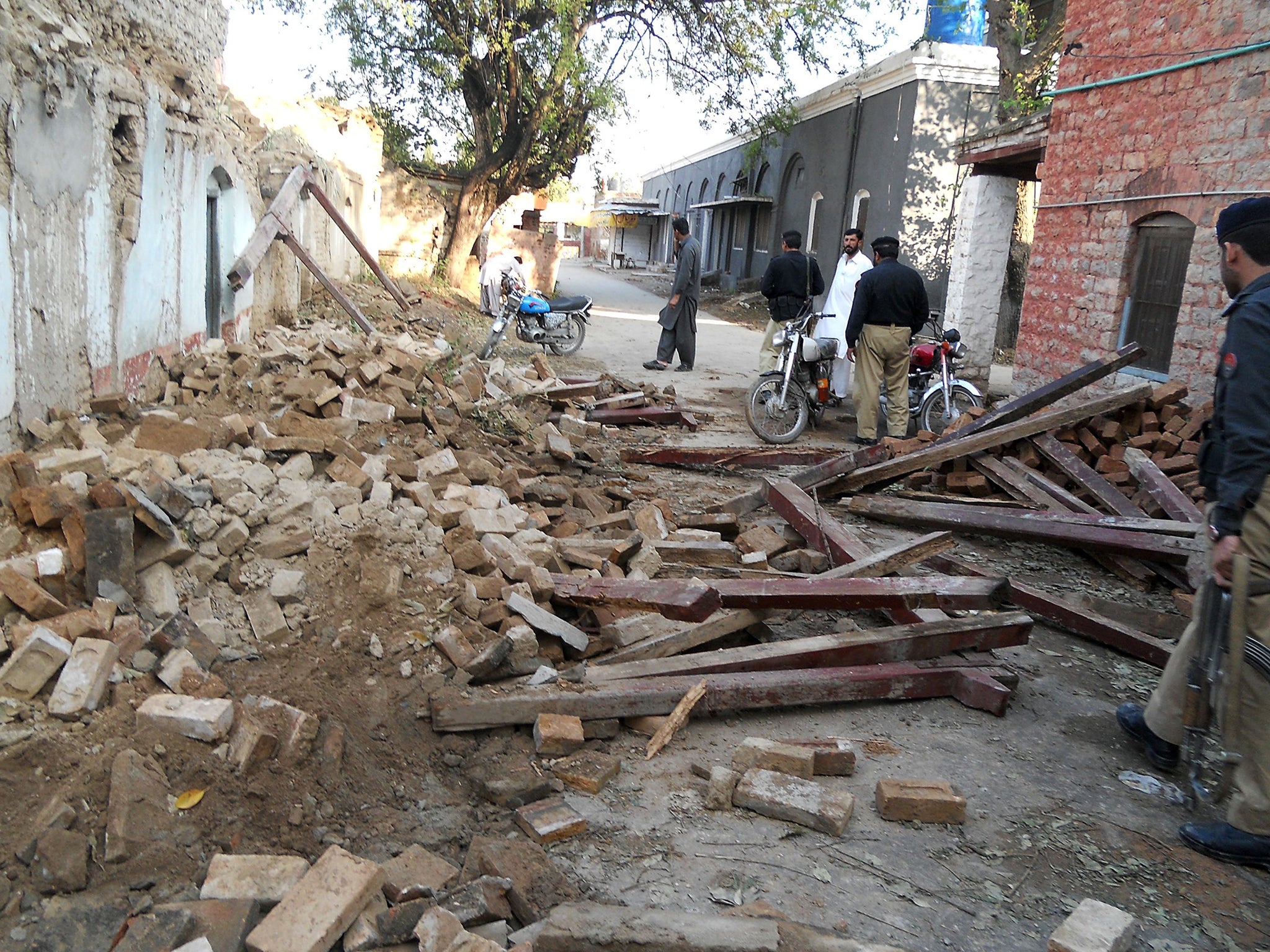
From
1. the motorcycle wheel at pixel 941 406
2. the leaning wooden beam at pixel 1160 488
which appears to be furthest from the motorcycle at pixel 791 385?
the leaning wooden beam at pixel 1160 488

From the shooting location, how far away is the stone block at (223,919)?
2.37m

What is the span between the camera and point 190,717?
308 centimetres

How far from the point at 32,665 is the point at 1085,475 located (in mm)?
6325

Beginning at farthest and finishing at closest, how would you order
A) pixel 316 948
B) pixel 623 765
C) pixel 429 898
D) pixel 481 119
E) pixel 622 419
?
1. pixel 481 119
2. pixel 622 419
3. pixel 623 765
4. pixel 429 898
5. pixel 316 948

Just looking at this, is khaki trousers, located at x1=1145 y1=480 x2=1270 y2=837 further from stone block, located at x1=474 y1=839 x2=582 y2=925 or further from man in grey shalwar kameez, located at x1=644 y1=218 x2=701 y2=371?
man in grey shalwar kameez, located at x1=644 y1=218 x2=701 y2=371

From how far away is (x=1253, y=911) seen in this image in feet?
8.82

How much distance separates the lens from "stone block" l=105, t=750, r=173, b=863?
266 cm

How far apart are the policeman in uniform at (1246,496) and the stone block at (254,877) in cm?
284

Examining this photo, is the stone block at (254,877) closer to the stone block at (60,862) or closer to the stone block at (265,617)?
the stone block at (60,862)

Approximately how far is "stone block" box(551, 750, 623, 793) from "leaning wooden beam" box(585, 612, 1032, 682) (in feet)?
1.40

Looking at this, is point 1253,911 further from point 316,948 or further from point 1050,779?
point 316,948

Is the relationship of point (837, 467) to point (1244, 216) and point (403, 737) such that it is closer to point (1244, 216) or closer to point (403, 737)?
point (1244, 216)

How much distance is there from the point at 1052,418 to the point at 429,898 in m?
A: 5.81

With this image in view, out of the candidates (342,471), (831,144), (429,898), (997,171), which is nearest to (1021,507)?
(342,471)
